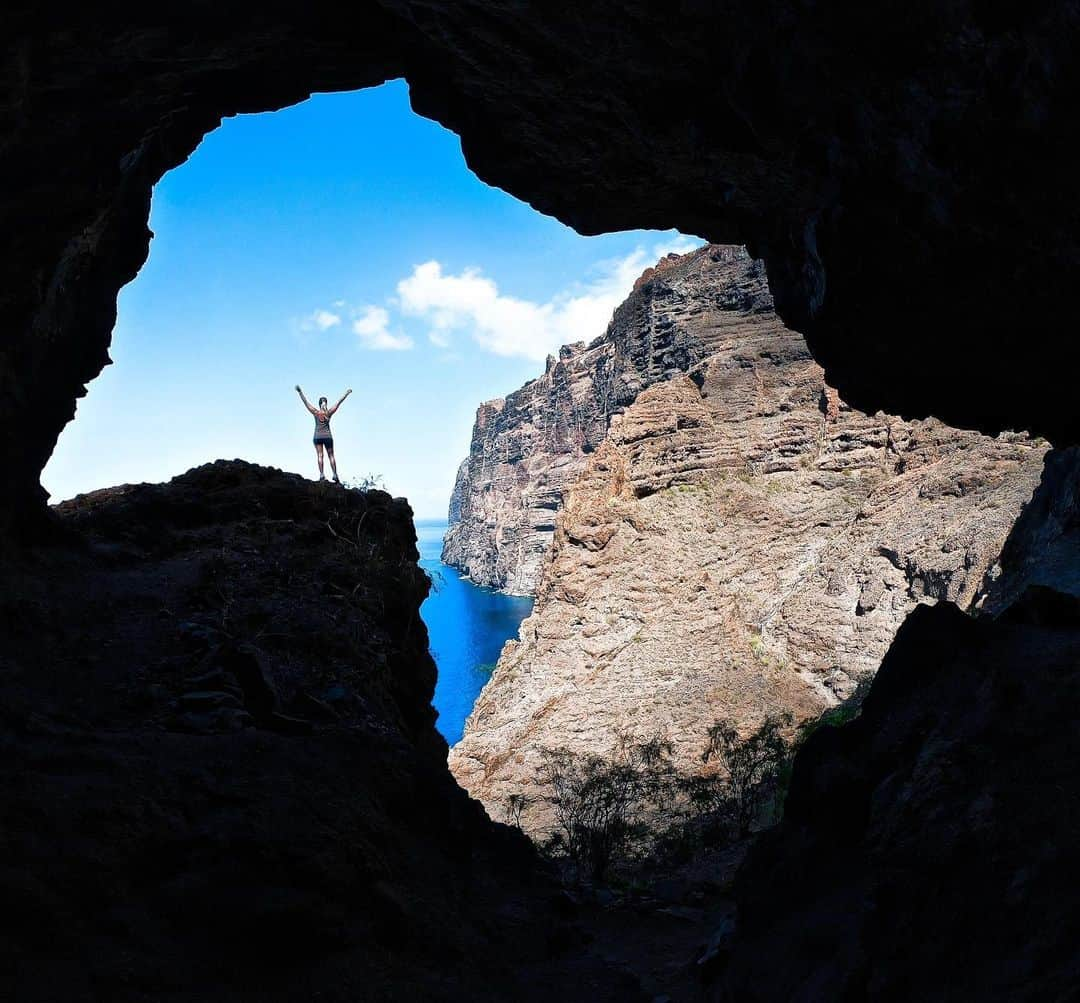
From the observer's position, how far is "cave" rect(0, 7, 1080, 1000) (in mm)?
5219

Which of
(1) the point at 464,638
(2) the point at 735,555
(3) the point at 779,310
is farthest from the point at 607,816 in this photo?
(1) the point at 464,638

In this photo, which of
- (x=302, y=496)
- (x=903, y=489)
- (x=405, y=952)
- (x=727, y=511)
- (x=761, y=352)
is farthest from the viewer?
(x=761, y=352)

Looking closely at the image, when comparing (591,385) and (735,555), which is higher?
(591,385)

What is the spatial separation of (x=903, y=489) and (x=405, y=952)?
5615cm

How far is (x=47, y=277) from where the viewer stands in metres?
9.17

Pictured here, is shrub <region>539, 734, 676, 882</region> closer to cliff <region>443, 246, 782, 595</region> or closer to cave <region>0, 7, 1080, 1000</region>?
cave <region>0, 7, 1080, 1000</region>

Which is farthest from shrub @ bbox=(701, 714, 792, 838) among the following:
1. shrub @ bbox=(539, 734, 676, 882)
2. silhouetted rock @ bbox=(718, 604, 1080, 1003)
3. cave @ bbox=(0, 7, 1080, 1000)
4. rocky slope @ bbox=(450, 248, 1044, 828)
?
silhouetted rock @ bbox=(718, 604, 1080, 1003)

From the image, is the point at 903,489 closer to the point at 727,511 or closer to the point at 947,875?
the point at 727,511

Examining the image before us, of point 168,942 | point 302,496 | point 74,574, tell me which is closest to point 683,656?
point 302,496

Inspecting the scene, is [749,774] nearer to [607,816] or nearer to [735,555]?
[607,816]

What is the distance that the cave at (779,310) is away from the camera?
522 cm

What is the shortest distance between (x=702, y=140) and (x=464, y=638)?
112 meters

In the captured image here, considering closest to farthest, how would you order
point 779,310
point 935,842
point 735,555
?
point 935,842
point 779,310
point 735,555

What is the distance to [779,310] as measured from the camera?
1277 cm
